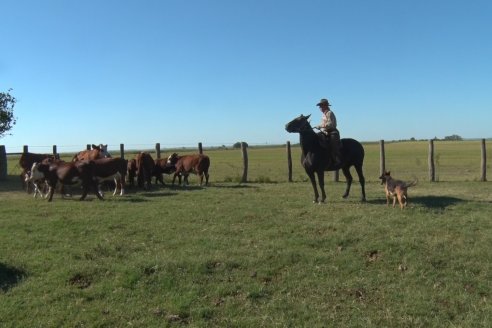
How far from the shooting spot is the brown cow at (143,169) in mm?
18547

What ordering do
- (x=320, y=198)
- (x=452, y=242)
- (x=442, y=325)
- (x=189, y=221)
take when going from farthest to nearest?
(x=320, y=198), (x=189, y=221), (x=452, y=242), (x=442, y=325)

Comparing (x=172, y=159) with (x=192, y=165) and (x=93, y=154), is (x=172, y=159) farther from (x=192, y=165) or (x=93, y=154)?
(x=93, y=154)

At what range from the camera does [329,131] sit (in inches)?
548

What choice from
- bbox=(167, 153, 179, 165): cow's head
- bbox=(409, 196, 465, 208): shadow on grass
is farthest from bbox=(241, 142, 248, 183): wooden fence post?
bbox=(409, 196, 465, 208): shadow on grass

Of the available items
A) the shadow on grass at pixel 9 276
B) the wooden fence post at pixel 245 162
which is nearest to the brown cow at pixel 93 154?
the wooden fence post at pixel 245 162

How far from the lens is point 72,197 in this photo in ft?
51.8

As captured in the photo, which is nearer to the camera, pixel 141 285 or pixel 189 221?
pixel 141 285

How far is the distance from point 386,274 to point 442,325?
5.54 ft

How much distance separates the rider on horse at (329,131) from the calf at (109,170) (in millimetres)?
6733

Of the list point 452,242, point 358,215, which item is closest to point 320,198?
point 358,215

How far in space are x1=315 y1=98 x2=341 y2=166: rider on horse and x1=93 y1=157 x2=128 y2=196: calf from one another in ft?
22.1

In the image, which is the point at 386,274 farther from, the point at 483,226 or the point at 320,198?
the point at 320,198

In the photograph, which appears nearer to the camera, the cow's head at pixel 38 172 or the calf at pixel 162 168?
the cow's head at pixel 38 172

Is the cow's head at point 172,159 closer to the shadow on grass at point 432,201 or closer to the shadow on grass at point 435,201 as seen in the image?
the shadow on grass at point 432,201
